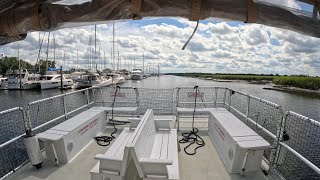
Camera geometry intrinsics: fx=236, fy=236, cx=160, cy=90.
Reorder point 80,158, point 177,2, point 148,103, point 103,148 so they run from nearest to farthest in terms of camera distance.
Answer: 1. point 177,2
2. point 80,158
3. point 103,148
4. point 148,103

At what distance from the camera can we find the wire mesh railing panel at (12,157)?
7.57 metres

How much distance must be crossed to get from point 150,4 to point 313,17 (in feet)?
4.27

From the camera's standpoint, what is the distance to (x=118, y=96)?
27.3ft

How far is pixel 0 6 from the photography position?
1.72 m

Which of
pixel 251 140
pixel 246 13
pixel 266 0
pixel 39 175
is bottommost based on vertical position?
pixel 39 175

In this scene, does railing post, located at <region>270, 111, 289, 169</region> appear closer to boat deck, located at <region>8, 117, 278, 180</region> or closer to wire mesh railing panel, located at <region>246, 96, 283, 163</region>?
wire mesh railing panel, located at <region>246, 96, 283, 163</region>

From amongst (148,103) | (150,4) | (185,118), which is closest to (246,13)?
(150,4)

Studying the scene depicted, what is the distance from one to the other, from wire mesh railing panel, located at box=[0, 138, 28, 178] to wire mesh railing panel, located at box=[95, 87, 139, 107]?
125 inches

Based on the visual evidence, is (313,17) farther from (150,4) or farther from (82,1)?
(82,1)

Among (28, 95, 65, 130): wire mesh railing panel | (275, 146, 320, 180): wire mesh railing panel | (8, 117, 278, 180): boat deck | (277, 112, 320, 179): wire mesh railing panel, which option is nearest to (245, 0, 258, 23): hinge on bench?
(8, 117, 278, 180): boat deck

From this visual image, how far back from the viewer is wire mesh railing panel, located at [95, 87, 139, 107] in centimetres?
832

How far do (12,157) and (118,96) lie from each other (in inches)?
172

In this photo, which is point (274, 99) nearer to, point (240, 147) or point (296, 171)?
point (296, 171)

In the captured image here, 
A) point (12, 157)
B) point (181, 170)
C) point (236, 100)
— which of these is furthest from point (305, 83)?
point (12, 157)
